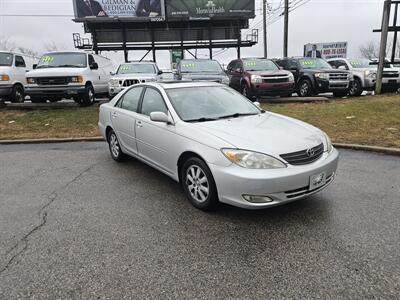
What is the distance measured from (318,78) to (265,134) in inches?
416

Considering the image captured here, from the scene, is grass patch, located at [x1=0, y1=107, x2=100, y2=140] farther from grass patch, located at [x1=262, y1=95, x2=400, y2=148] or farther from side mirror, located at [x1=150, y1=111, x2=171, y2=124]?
grass patch, located at [x1=262, y1=95, x2=400, y2=148]

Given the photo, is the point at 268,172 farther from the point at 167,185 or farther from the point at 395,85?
the point at 395,85

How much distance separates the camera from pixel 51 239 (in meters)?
3.29

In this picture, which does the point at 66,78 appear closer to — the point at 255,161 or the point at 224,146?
the point at 224,146

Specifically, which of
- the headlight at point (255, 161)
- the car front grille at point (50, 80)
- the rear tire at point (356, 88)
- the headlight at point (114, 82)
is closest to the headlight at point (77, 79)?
the car front grille at point (50, 80)

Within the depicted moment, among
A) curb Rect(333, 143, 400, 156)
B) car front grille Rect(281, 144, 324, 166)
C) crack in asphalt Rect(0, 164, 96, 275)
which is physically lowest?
curb Rect(333, 143, 400, 156)

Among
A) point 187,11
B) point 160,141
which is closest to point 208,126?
point 160,141

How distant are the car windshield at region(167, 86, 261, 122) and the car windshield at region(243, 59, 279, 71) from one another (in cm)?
839

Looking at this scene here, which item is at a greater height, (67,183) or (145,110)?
(145,110)

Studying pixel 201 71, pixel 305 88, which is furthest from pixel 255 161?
pixel 305 88

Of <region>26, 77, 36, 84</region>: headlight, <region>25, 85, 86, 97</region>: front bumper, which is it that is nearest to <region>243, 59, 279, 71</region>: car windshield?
<region>25, 85, 86, 97</region>: front bumper

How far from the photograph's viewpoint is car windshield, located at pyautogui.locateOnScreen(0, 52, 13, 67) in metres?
12.1

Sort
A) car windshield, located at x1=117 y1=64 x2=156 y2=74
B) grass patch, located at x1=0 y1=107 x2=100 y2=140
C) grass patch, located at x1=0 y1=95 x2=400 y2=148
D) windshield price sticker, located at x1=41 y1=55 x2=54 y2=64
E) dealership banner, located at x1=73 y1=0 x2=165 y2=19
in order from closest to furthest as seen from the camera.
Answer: grass patch, located at x1=0 y1=95 x2=400 y2=148, grass patch, located at x1=0 y1=107 x2=100 y2=140, windshield price sticker, located at x1=41 y1=55 x2=54 y2=64, car windshield, located at x1=117 y1=64 x2=156 y2=74, dealership banner, located at x1=73 y1=0 x2=165 y2=19

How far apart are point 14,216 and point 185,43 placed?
33.3 meters
